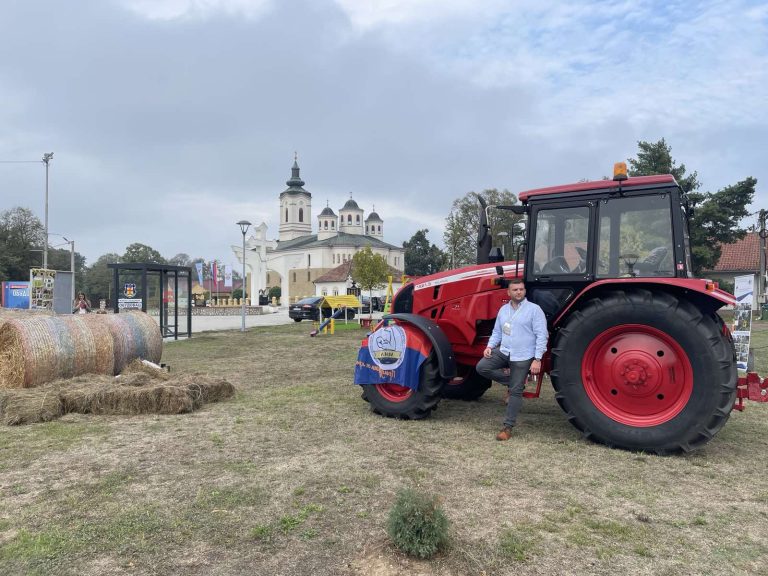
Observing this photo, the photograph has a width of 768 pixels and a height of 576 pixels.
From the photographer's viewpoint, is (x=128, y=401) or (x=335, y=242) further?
(x=335, y=242)

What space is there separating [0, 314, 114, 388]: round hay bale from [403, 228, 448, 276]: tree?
84748 mm

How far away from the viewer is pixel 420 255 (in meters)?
94.6

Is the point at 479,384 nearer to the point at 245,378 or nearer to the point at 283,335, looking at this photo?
the point at 245,378

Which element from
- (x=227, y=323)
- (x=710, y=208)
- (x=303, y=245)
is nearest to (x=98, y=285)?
(x=303, y=245)

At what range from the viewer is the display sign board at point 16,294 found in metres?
33.1

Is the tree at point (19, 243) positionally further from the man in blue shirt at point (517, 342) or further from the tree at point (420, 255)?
the man in blue shirt at point (517, 342)

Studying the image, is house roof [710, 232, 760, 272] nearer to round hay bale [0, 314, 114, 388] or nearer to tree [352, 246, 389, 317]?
tree [352, 246, 389, 317]

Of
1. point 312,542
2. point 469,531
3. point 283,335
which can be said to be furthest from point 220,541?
point 283,335

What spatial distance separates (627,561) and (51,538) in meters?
3.32

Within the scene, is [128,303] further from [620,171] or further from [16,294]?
[16,294]

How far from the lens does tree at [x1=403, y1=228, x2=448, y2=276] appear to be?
93.7 meters

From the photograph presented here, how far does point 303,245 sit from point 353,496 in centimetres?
9007

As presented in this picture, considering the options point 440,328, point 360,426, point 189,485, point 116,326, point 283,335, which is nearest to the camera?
point 189,485

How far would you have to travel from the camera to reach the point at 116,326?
909 cm
